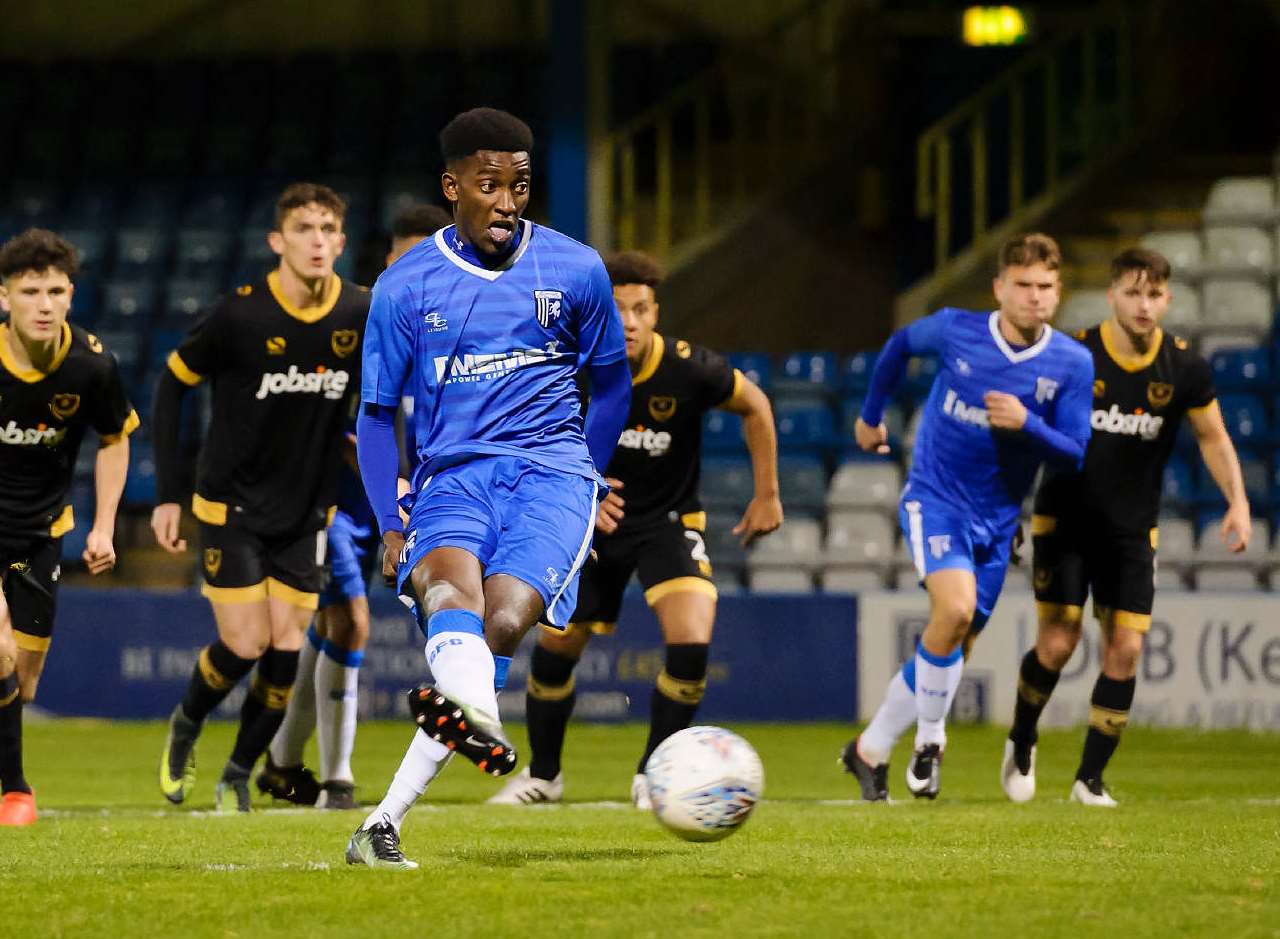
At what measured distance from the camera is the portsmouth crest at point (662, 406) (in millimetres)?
9234

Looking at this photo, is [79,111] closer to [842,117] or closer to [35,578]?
[842,117]

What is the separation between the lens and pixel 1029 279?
9.15 m

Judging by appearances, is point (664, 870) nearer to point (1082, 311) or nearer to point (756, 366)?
point (756, 366)

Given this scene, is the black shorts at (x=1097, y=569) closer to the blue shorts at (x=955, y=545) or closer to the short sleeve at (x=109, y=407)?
the blue shorts at (x=955, y=545)

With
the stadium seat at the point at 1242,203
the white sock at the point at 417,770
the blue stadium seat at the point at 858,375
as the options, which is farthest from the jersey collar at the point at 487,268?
the stadium seat at the point at 1242,203

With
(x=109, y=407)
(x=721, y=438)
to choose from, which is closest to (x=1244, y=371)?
(x=721, y=438)

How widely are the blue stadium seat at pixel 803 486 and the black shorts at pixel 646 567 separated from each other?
6.59 metres

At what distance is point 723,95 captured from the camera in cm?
2016

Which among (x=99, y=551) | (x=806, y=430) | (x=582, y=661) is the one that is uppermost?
(x=806, y=430)

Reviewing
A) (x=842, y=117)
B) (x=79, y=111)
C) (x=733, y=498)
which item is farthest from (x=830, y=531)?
(x=79, y=111)

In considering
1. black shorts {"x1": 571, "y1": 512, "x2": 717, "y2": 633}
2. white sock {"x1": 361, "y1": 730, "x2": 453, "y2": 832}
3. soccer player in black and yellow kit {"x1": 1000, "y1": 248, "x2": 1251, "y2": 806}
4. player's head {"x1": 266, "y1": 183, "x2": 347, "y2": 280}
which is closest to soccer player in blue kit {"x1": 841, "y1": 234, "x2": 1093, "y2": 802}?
soccer player in black and yellow kit {"x1": 1000, "y1": 248, "x2": 1251, "y2": 806}

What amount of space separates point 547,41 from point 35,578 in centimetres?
1400

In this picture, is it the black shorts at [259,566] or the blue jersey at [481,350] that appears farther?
the black shorts at [259,566]

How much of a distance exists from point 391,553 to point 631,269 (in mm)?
3161
